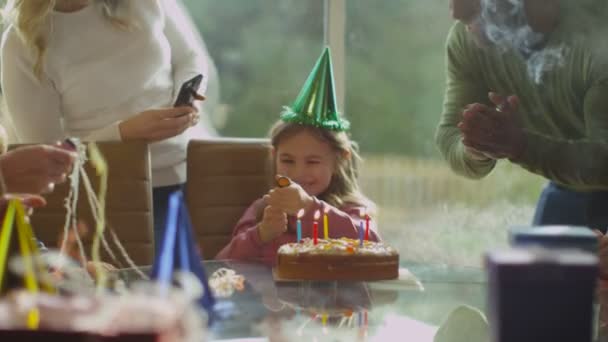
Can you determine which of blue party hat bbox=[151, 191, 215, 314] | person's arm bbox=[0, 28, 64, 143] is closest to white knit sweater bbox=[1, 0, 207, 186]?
person's arm bbox=[0, 28, 64, 143]

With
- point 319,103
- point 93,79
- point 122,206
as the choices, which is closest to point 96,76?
point 93,79

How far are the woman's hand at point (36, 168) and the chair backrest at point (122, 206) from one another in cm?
79

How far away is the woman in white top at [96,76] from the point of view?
2357 millimetres

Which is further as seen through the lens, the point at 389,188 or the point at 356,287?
the point at 389,188

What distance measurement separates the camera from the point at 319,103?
2398 millimetres

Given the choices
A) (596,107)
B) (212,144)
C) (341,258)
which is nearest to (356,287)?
(341,258)

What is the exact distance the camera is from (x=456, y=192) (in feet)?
10.8

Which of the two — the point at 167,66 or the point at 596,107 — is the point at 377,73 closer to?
the point at 167,66

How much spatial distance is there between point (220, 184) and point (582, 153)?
93cm

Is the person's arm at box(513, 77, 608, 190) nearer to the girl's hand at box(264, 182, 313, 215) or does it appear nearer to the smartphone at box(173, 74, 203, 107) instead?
the girl's hand at box(264, 182, 313, 215)

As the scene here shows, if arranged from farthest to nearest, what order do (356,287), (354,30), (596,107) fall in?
1. (354,30)
2. (596,107)
3. (356,287)

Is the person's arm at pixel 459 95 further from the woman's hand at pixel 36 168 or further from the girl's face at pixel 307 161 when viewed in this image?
the woman's hand at pixel 36 168

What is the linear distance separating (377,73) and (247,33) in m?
0.49

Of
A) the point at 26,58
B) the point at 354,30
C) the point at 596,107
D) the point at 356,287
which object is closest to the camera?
the point at 356,287
